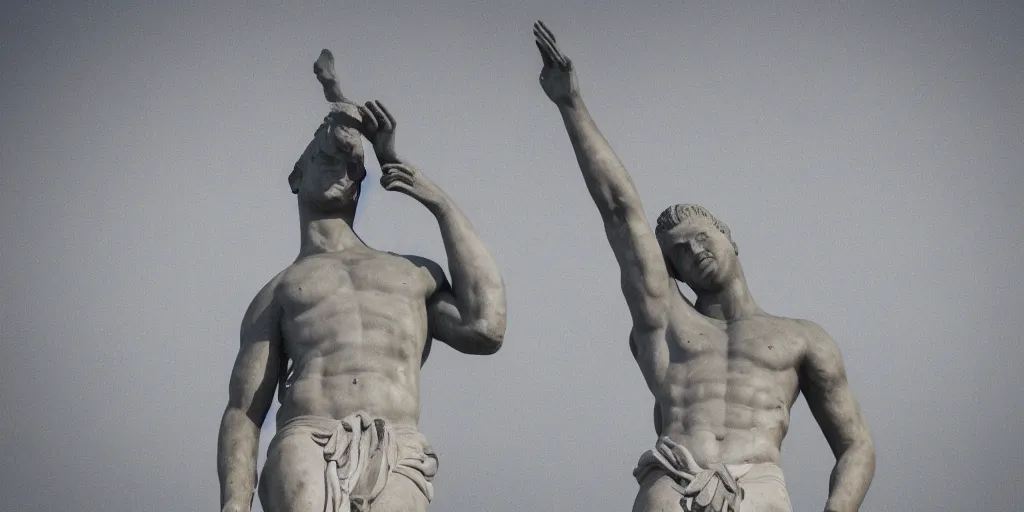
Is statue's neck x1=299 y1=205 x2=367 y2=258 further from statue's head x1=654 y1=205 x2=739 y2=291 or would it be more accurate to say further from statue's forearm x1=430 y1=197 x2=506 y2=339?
statue's head x1=654 y1=205 x2=739 y2=291

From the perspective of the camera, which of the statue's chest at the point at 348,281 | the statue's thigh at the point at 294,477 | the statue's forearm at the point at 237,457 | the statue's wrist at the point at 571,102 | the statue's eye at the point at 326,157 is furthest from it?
the statue's wrist at the point at 571,102

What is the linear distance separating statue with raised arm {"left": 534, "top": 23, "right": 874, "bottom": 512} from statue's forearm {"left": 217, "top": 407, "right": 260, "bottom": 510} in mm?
2746

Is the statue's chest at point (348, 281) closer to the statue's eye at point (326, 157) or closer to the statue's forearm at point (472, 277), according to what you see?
the statue's forearm at point (472, 277)

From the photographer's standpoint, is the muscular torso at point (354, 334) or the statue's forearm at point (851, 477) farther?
the statue's forearm at point (851, 477)

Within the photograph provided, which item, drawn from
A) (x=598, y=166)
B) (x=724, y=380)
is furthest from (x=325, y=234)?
(x=724, y=380)

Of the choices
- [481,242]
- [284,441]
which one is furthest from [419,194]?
[284,441]

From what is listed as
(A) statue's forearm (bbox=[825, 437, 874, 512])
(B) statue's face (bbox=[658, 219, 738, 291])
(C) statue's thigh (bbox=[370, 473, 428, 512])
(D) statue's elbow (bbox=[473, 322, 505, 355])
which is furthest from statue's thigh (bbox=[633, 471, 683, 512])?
(B) statue's face (bbox=[658, 219, 738, 291])

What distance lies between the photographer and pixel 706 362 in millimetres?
20969

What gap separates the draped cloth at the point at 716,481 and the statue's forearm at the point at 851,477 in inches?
18.5

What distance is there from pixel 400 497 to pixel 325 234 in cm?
250

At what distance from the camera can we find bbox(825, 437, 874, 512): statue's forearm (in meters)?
20.7

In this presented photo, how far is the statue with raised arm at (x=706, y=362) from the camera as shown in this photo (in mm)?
20375

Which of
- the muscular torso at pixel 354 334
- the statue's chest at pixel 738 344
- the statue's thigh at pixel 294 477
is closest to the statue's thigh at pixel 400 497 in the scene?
the statue's thigh at pixel 294 477

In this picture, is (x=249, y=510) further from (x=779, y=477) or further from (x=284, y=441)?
(x=779, y=477)
